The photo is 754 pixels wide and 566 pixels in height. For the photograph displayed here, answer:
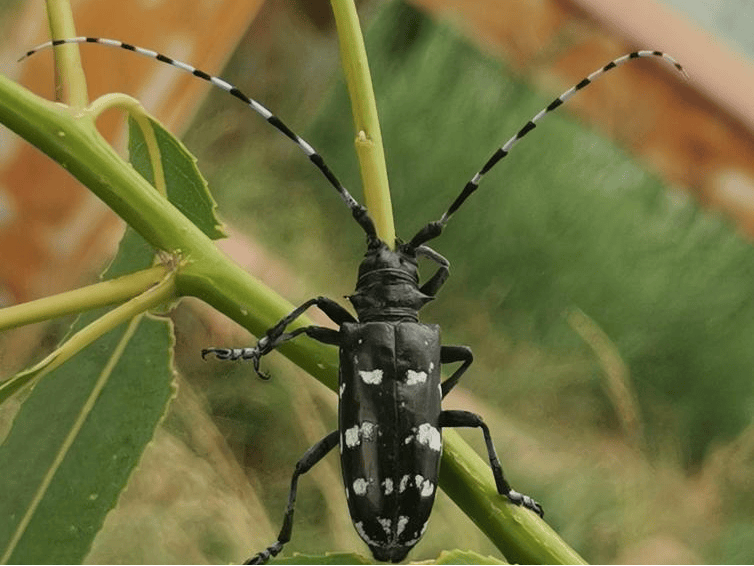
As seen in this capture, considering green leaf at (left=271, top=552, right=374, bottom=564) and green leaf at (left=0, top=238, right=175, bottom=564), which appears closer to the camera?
green leaf at (left=271, top=552, right=374, bottom=564)

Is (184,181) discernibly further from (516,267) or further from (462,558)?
(516,267)

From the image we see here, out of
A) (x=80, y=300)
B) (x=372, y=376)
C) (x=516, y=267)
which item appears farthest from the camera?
(x=516, y=267)

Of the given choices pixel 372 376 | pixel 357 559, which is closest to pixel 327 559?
pixel 357 559

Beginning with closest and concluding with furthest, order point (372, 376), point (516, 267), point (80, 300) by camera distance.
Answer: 1. point (80, 300)
2. point (372, 376)
3. point (516, 267)

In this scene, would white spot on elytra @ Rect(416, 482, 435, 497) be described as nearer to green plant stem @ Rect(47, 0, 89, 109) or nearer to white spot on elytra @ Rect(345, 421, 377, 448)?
white spot on elytra @ Rect(345, 421, 377, 448)

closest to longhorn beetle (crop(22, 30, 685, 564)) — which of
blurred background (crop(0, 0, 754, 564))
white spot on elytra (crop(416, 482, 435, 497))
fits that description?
white spot on elytra (crop(416, 482, 435, 497))

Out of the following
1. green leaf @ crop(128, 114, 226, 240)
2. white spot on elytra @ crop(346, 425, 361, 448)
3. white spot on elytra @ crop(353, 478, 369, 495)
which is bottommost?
white spot on elytra @ crop(353, 478, 369, 495)
